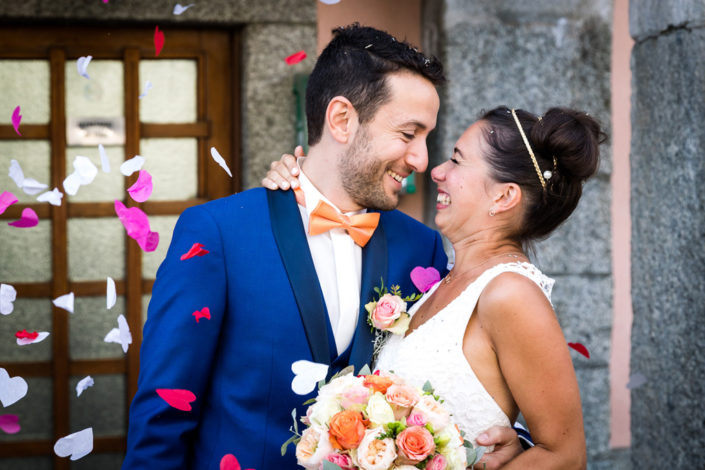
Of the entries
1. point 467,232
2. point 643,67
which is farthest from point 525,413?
point 643,67

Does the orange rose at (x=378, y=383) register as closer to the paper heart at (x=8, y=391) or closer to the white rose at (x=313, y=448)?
the white rose at (x=313, y=448)

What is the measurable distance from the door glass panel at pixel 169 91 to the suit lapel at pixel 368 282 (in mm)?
1972

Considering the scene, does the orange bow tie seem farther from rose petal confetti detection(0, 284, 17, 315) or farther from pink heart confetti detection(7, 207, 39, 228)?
pink heart confetti detection(7, 207, 39, 228)

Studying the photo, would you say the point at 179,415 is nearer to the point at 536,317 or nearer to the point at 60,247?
the point at 536,317

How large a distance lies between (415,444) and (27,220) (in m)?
2.86

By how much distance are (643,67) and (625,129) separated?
3.00ft

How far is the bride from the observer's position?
1833 mm

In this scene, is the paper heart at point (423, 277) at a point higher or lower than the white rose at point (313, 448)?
higher

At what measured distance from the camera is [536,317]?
1837 millimetres

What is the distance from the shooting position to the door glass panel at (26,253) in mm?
3875

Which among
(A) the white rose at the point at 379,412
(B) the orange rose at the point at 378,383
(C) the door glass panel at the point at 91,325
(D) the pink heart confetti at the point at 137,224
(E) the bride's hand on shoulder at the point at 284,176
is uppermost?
(E) the bride's hand on shoulder at the point at 284,176

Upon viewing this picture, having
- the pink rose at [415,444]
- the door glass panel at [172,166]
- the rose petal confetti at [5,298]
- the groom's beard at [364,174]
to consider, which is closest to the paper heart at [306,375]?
the pink rose at [415,444]

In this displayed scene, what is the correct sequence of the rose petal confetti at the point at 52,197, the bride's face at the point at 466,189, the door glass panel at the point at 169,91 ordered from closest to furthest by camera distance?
the bride's face at the point at 466,189
the rose petal confetti at the point at 52,197
the door glass panel at the point at 169,91

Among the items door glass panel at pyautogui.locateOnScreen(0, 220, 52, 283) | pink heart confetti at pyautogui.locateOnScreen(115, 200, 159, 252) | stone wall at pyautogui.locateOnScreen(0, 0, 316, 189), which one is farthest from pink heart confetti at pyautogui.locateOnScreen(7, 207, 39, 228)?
stone wall at pyautogui.locateOnScreen(0, 0, 316, 189)
